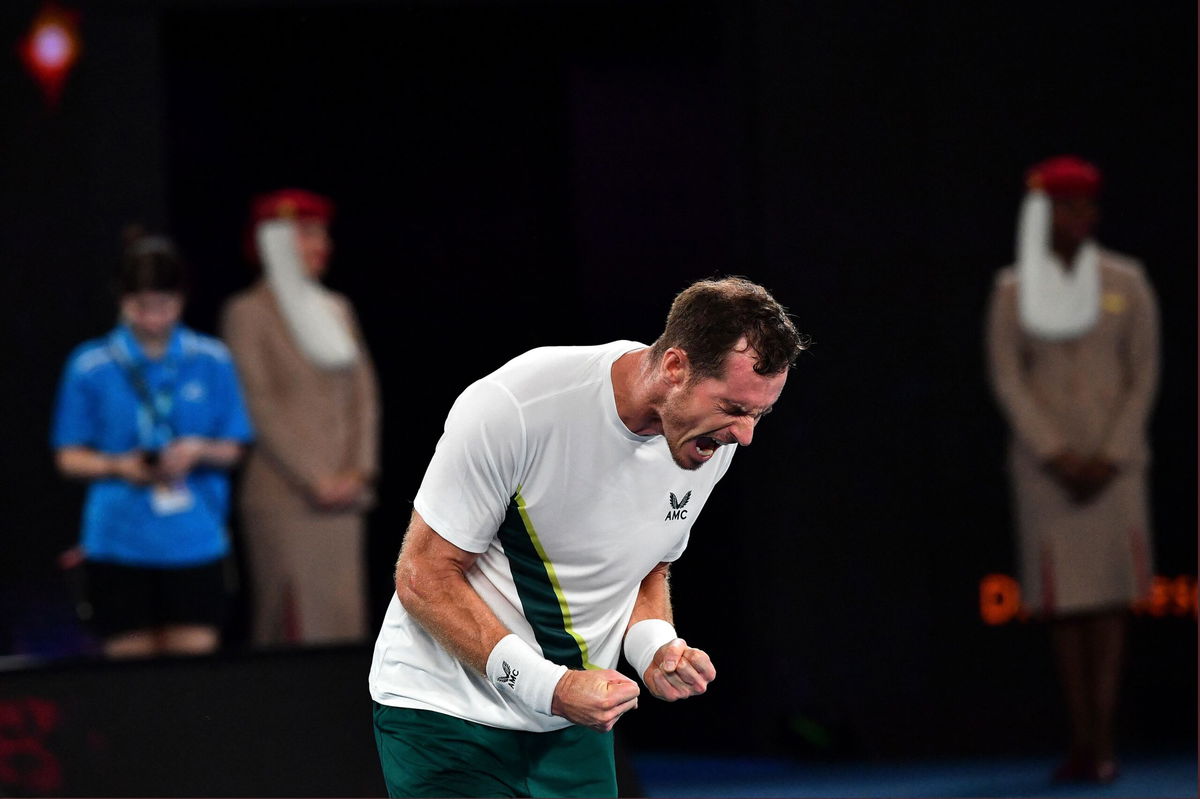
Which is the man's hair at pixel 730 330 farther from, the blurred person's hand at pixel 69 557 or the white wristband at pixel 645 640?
the blurred person's hand at pixel 69 557

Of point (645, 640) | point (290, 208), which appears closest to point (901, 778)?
point (290, 208)

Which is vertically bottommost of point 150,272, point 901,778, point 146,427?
point 901,778

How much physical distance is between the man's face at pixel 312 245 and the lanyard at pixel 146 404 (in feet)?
3.34

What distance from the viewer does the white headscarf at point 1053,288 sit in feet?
21.6

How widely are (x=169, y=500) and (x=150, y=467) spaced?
0.13 meters

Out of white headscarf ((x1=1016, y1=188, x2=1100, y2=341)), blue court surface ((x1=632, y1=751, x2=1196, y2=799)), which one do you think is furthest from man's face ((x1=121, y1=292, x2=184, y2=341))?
white headscarf ((x1=1016, y1=188, x2=1100, y2=341))

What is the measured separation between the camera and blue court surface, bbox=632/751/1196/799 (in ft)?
21.1

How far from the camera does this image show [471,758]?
2984mm

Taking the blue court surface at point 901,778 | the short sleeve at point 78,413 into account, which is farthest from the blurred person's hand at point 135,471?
the blue court surface at point 901,778

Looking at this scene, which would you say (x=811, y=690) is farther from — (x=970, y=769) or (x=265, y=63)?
(x=265, y=63)

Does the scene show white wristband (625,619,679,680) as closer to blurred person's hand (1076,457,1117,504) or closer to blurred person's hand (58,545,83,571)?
blurred person's hand (1076,457,1117,504)

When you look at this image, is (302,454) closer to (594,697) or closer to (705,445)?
(705,445)

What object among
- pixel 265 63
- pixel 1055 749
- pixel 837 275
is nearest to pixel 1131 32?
pixel 837 275

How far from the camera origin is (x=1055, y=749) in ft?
23.7
